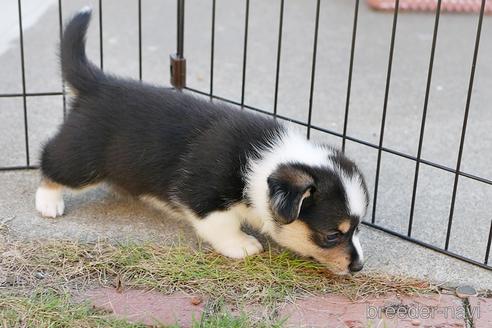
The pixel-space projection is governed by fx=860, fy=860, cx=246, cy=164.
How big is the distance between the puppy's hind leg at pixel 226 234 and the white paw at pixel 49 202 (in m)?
0.72

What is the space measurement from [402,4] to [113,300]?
4.40 meters

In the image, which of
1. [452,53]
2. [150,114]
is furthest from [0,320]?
[452,53]

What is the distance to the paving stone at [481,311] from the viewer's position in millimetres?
3584

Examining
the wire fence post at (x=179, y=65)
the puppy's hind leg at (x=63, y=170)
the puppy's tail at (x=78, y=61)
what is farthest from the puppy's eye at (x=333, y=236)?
the wire fence post at (x=179, y=65)

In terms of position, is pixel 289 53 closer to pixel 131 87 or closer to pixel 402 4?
pixel 402 4

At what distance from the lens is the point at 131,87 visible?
4094 millimetres

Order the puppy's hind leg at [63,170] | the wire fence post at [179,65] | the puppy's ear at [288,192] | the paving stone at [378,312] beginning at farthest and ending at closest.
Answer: the wire fence post at [179,65] → the puppy's hind leg at [63,170] → the paving stone at [378,312] → the puppy's ear at [288,192]

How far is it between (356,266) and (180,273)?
77 centimetres

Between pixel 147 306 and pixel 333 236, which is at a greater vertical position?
pixel 333 236

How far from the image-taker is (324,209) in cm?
357

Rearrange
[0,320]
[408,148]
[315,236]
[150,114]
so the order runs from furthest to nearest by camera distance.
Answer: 1. [408,148]
2. [150,114]
3. [315,236]
4. [0,320]

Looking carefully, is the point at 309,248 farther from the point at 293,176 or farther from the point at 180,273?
the point at 180,273

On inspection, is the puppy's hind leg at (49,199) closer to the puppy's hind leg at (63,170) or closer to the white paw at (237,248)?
the puppy's hind leg at (63,170)

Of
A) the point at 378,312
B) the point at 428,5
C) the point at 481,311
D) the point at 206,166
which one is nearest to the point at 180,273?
the point at 206,166
